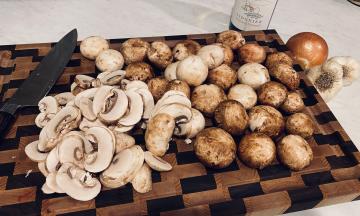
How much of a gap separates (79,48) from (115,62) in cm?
26

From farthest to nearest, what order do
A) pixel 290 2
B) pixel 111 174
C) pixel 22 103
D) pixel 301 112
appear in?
pixel 290 2 → pixel 301 112 → pixel 22 103 → pixel 111 174

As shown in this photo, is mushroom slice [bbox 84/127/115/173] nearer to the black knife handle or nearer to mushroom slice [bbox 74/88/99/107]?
mushroom slice [bbox 74/88/99/107]

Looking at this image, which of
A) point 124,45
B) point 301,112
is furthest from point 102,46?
point 301,112

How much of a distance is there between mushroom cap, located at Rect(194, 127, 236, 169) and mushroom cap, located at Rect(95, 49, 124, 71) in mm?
527

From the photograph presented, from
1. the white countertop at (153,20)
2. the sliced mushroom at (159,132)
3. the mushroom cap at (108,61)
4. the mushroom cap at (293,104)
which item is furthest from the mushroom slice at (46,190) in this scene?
the white countertop at (153,20)

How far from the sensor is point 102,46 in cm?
149

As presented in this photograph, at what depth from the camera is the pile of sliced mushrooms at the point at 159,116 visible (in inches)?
42.3

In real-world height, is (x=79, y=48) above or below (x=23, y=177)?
above

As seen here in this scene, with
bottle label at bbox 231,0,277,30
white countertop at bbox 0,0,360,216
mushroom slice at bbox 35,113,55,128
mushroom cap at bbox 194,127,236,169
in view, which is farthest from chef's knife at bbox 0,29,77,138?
bottle label at bbox 231,0,277,30

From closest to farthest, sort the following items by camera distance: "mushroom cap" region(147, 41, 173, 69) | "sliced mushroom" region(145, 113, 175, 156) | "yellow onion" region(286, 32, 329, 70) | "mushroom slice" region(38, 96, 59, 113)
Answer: "sliced mushroom" region(145, 113, 175, 156) < "mushroom slice" region(38, 96, 59, 113) < "mushroom cap" region(147, 41, 173, 69) < "yellow onion" region(286, 32, 329, 70)

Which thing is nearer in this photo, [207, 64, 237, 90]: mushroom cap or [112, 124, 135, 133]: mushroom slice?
[112, 124, 135, 133]: mushroom slice

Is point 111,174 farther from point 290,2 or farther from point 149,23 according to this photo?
point 290,2

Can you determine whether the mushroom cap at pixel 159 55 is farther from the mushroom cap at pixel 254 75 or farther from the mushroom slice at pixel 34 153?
the mushroom slice at pixel 34 153

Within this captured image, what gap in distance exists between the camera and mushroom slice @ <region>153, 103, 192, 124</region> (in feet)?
3.79
